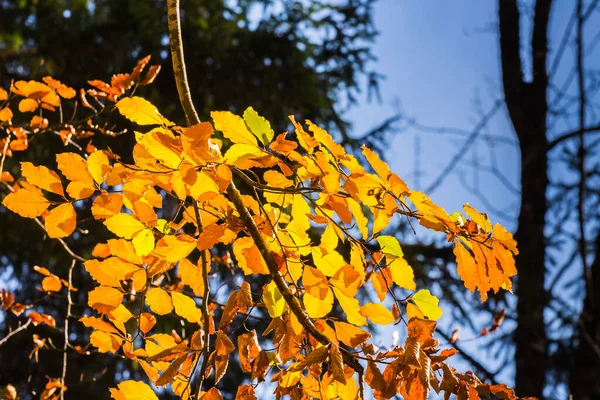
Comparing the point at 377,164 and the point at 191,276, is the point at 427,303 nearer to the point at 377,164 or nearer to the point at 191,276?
the point at 377,164

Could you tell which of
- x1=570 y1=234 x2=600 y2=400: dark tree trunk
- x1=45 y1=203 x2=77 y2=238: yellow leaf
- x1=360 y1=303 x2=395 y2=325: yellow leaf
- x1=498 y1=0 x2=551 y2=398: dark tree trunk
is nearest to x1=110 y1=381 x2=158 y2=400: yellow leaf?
x1=45 y1=203 x2=77 y2=238: yellow leaf

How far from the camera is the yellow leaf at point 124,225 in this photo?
979 millimetres

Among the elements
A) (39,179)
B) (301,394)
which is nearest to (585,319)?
(301,394)

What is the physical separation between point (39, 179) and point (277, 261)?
413 millimetres

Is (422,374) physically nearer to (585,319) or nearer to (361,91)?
(585,319)

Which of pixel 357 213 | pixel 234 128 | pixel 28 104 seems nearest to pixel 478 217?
pixel 357 213

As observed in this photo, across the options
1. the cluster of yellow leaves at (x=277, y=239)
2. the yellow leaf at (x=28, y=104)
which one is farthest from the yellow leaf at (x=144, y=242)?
the yellow leaf at (x=28, y=104)

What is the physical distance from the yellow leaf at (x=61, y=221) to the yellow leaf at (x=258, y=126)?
0.34 m

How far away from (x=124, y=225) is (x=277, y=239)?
10.0 inches

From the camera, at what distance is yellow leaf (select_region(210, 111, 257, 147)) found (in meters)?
0.89

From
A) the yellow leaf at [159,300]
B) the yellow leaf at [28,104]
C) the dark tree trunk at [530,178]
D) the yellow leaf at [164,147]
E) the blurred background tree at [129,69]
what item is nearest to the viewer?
the yellow leaf at [164,147]

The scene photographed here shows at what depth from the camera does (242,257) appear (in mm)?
1073

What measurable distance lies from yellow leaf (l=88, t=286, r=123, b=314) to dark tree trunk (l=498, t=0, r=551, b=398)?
2.11 m

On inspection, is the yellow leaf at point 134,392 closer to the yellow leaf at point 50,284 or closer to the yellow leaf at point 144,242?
the yellow leaf at point 144,242
